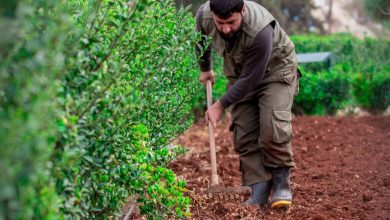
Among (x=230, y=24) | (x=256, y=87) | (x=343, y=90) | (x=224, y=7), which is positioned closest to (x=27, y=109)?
(x=224, y=7)

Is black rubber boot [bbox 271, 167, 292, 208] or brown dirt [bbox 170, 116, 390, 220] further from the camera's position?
black rubber boot [bbox 271, 167, 292, 208]

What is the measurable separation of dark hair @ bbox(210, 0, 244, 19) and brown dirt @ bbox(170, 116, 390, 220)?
4.25 feet

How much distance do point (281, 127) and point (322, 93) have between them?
17.7ft

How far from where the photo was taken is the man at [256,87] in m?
4.84

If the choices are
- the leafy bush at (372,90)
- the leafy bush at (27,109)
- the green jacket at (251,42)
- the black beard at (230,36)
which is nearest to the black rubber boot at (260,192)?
the green jacket at (251,42)

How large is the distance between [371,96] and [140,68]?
25.1 feet

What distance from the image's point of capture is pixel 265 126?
5121mm

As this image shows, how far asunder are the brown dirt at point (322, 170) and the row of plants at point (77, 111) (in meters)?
1.18

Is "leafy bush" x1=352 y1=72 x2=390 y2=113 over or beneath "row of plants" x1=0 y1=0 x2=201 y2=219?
beneath

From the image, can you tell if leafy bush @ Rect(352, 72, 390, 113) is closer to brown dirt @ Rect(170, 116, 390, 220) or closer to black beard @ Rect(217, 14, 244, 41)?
brown dirt @ Rect(170, 116, 390, 220)

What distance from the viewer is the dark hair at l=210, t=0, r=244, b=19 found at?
15.3ft

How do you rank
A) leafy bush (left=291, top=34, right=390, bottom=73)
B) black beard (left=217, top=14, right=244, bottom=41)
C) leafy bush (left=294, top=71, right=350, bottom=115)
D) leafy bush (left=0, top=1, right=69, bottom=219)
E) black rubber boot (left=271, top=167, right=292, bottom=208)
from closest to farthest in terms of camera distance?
leafy bush (left=0, top=1, right=69, bottom=219) → black beard (left=217, top=14, right=244, bottom=41) → black rubber boot (left=271, top=167, right=292, bottom=208) → leafy bush (left=294, top=71, right=350, bottom=115) → leafy bush (left=291, top=34, right=390, bottom=73)

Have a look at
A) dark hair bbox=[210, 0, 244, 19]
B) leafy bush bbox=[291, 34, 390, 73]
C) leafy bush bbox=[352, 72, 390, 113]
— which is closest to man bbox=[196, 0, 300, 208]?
dark hair bbox=[210, 0, 244, 19]

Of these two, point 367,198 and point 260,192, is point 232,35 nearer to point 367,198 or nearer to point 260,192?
point 260,192
